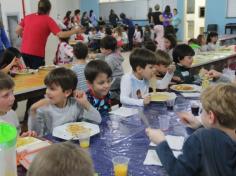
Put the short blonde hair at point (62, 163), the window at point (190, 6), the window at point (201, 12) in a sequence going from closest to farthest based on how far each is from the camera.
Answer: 1. the short blonde hair at point (62, 163)
2. the window at point (201, 12)
3. the window at point (190, 6)

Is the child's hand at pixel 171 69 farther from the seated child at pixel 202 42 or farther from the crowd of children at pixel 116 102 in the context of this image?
the seated child at pixel 202 42

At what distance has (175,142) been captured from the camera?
195 centimetres

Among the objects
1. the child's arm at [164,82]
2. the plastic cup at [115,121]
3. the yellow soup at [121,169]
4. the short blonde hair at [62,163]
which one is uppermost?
the short blonde hair at [62,163]

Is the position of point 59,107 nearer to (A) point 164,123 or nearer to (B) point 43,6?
(A) point 164,123

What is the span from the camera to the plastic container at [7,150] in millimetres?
1188

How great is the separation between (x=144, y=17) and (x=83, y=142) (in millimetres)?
15186

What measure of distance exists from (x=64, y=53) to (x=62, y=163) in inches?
166

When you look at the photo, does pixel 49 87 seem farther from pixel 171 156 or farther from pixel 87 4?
pixel 87 4

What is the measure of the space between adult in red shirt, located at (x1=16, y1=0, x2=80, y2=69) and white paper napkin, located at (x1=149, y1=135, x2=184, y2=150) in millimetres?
2832

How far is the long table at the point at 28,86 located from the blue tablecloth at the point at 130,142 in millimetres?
1324

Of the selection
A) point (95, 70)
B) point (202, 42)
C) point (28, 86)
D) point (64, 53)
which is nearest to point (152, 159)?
point (95, 70)

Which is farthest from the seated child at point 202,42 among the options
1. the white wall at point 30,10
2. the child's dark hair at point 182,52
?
the white wall at point 30,10

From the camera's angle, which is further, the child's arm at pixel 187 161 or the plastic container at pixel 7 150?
the child's arm at pixel 187 161

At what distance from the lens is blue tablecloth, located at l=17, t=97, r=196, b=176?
A: 5.34 ft
